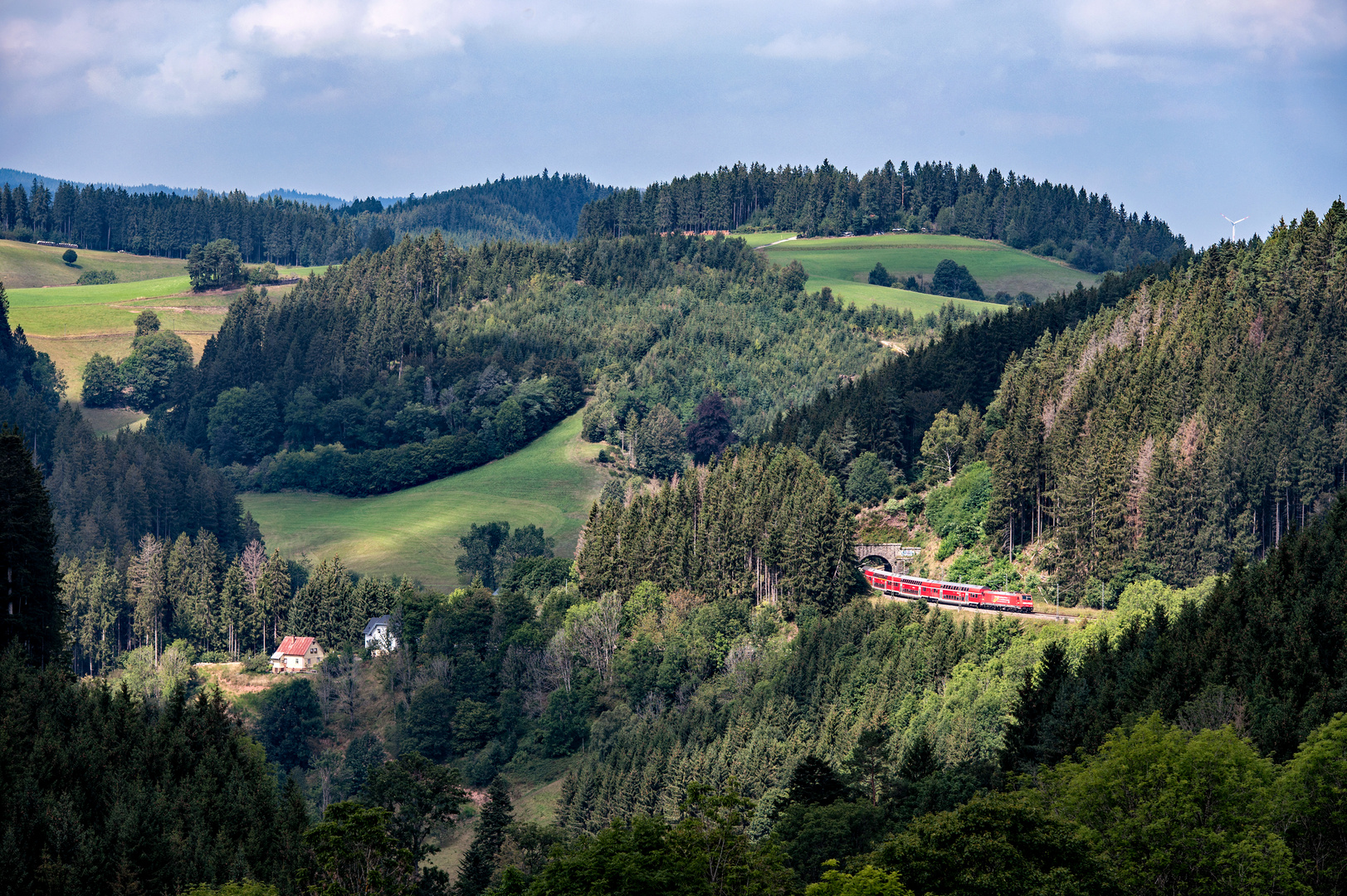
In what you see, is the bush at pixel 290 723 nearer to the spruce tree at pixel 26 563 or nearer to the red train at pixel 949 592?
the spruce tree at pixel 26 563

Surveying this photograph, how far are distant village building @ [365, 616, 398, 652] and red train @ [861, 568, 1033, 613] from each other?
4777cm

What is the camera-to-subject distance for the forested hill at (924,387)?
155250 mm

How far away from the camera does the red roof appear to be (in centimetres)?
14738

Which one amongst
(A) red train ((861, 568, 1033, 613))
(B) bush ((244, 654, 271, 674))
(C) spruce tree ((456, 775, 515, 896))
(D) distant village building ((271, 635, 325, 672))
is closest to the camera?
(C) spruce tree ((456, 775, 515, 896))

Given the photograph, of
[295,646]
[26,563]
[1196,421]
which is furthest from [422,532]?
[1196,421]

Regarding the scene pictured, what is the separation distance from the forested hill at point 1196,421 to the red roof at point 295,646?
6931 centimetres

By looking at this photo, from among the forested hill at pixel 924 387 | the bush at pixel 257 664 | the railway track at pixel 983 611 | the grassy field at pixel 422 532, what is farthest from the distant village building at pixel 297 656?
the railway track at pixel 983 611

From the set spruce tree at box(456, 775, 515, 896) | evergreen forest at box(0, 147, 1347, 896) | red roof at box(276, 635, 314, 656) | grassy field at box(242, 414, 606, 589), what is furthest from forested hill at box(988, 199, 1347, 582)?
red roof at box(276, 635, 314, 656)

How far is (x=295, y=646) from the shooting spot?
486 feet

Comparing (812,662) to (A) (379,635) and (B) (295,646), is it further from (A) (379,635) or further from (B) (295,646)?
(B) (295,646)

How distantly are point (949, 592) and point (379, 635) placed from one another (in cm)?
5998

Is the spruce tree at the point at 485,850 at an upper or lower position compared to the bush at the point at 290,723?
upper

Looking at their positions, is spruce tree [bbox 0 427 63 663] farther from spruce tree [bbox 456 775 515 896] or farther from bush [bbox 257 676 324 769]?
bush [bbox 257 676 324 769]

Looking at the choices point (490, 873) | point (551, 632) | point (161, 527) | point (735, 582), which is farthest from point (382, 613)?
point (490, 873)
